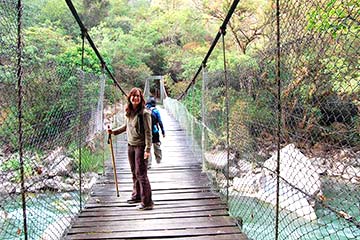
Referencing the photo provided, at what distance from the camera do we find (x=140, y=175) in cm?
243

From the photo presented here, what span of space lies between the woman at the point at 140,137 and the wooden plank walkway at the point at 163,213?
0.43ft

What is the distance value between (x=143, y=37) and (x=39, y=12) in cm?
464

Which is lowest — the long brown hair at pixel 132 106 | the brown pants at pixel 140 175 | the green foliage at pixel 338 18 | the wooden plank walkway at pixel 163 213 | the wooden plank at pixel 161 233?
the wooden plank walkway at pixel 163 213

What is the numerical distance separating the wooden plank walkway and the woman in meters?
0.13

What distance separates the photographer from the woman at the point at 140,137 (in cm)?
238

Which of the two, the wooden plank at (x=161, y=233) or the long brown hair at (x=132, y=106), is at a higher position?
the long brown hair at (x=132, y=106)

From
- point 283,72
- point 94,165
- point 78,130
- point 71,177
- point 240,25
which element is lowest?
point 71,177

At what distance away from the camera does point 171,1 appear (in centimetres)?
1838

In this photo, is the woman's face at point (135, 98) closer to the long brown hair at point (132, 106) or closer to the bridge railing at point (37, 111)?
the long brown hair at point (132, 106)

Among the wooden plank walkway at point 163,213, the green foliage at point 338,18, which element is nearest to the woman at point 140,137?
the wooden plank walkway at point 163,213

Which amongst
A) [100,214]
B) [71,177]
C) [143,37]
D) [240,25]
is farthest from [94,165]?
[143,37]

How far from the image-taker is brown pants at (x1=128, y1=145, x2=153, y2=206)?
238cm

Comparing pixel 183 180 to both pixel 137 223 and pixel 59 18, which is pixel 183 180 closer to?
pixel 137 223

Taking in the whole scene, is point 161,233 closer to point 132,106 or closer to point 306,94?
point 132,106
